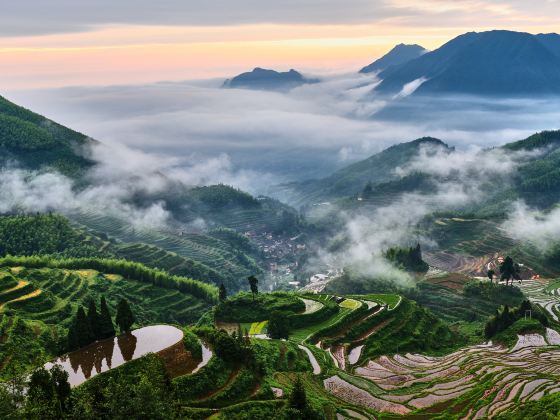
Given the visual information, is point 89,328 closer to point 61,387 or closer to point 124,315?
point 124,315

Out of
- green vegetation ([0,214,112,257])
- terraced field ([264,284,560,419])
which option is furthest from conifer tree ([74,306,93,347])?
green vegetation ([0,214,112,257])

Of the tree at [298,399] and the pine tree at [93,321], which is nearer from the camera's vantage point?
the tree at [298,399]

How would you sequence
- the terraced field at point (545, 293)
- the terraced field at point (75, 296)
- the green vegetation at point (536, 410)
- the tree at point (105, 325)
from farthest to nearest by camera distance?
the terraced field at point (545, 293)
the terraced field at point (75, 296)
the tree at point (105, 325)
the green vegetation at point (536, 410)

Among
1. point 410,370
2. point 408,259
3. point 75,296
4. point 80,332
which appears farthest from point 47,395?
point 408,259

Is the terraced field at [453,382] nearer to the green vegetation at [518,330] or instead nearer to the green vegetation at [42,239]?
the green vegetation at [518,330]

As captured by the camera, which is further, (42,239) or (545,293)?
(42,239)

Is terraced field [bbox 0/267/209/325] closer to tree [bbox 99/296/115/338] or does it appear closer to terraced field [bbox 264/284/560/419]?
tree [bbox 99/296/115/338]

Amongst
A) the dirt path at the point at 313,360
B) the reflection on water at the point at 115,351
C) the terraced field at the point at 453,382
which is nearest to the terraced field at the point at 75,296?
the reflection on water at the point at 115,351
